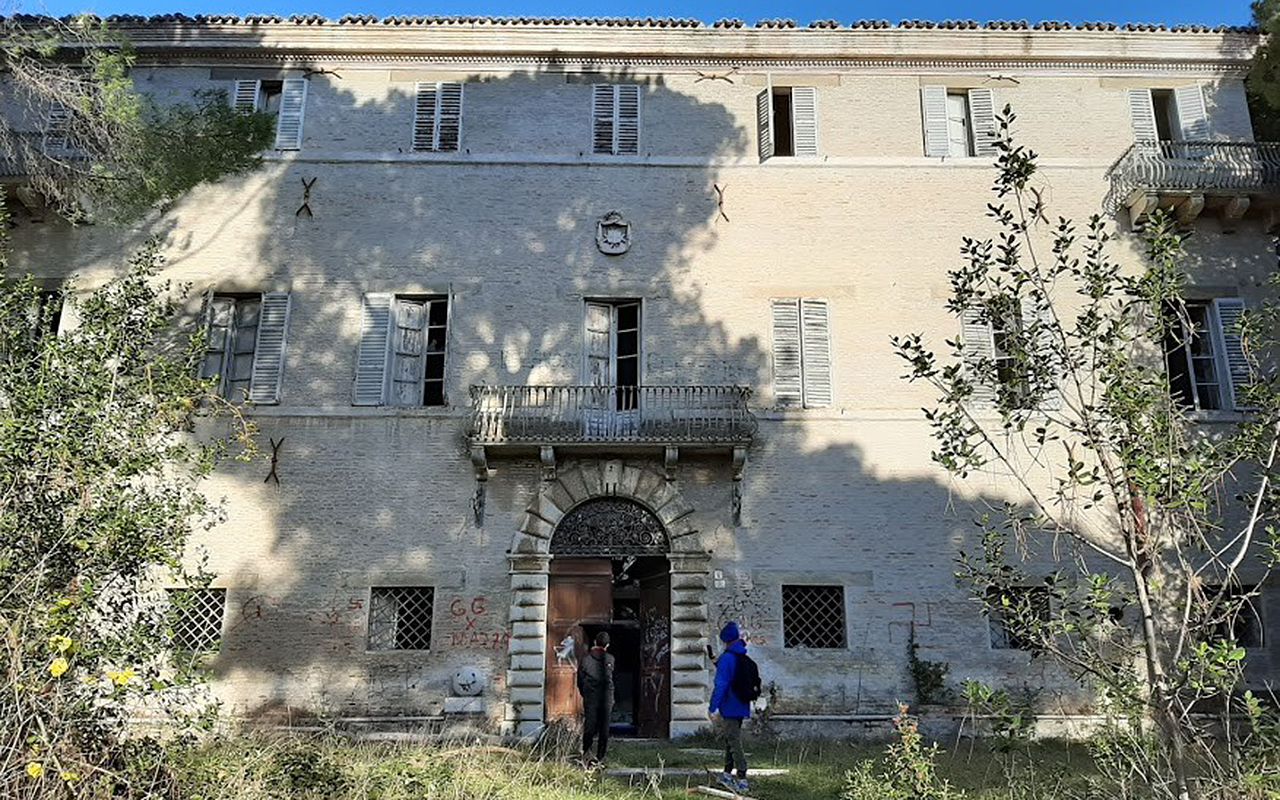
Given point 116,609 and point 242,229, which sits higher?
point 242,229

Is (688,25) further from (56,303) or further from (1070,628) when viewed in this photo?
(1070,628)

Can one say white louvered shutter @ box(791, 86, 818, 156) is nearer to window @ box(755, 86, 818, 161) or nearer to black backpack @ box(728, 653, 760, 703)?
window @ box(755, 86, 818, 161)

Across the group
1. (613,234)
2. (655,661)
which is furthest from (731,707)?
(613,234)

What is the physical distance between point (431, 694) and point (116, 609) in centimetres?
669

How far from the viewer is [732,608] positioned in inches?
517

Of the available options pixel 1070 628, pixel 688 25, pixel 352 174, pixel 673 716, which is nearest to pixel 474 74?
pixel 352 174

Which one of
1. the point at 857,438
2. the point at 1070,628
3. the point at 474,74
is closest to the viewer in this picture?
the point at 1070,628

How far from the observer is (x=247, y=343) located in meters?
14.5

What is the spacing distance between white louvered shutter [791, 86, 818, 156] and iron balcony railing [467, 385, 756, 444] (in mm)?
4498

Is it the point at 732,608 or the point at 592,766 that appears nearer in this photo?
the point at 592,766

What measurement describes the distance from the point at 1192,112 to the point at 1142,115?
32.0 inches

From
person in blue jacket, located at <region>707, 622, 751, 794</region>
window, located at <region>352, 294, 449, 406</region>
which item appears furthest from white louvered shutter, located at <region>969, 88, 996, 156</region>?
person in blue jacket, located at <region>707, 622, 751, 794</region>

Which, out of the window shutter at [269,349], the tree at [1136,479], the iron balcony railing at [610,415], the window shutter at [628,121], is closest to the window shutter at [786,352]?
the iron balcony railing at [610,415]

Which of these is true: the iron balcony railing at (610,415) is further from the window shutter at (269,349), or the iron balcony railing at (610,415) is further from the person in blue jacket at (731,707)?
the person in blue jacket at (731,707)
